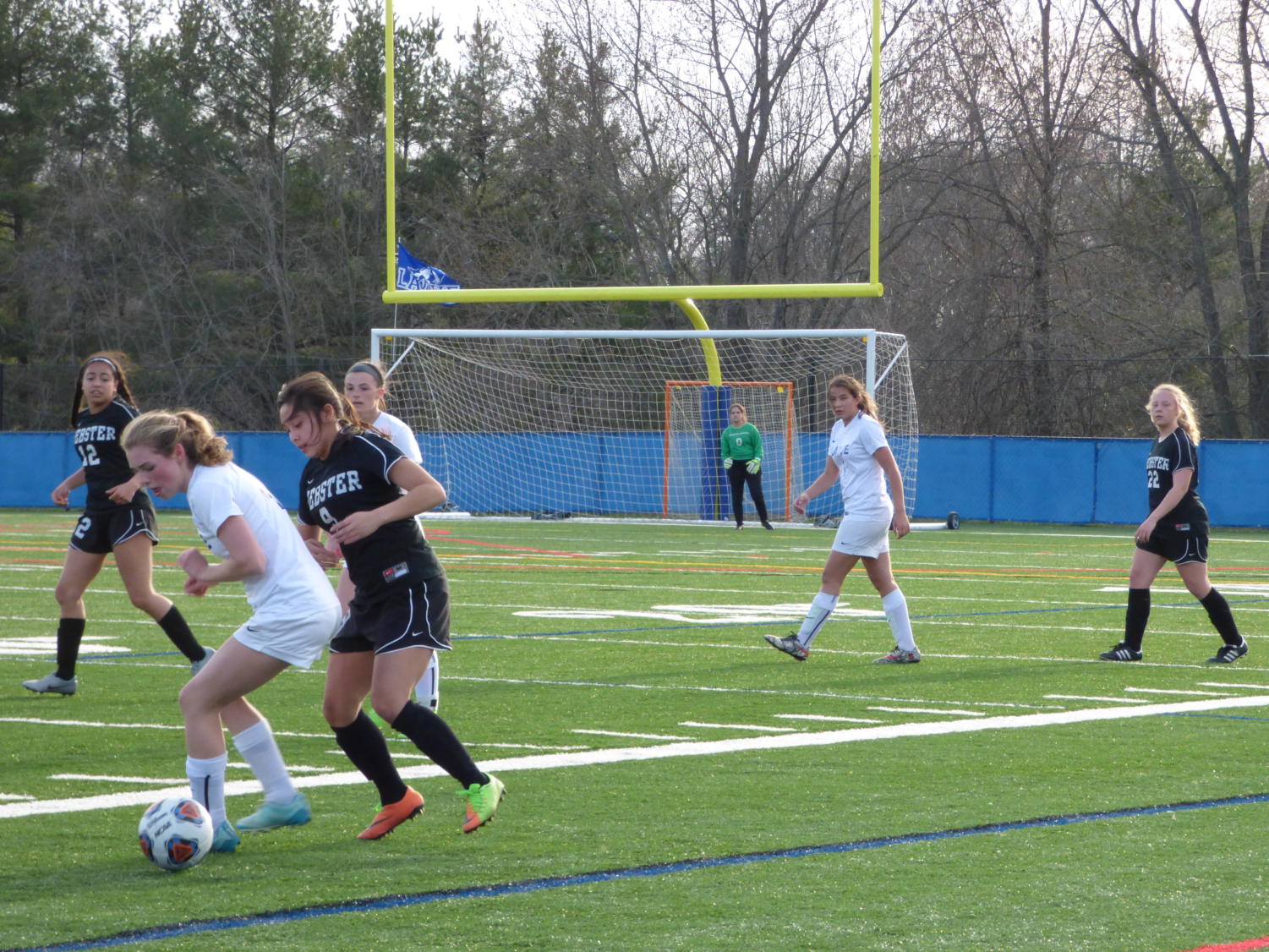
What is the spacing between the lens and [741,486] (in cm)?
2831

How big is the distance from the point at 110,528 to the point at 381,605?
13.8 ft

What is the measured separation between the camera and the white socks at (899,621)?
1153 centimetres

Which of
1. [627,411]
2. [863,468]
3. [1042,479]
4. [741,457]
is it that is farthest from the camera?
[627,411]

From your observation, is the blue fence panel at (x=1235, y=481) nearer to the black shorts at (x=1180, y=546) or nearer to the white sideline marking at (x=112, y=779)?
the black shorts at (x=1180, y=546)

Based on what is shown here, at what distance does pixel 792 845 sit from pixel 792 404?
84.1ft

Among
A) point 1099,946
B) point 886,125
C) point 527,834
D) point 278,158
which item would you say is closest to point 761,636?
point 527,834

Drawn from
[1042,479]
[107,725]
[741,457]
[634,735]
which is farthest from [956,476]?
[107,725]

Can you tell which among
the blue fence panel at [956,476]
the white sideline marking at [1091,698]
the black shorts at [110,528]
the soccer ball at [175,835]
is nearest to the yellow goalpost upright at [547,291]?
the blue fence panel at [956,476]

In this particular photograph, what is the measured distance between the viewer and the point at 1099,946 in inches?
189

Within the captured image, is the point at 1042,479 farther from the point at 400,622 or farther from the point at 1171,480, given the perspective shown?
the point at 400,622

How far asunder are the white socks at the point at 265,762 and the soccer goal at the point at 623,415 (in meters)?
22.6

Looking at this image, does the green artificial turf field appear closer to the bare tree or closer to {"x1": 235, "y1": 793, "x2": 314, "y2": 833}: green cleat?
{"x1": 235, "y1": 793, "x2": 314, "y2": 833}: green cleat

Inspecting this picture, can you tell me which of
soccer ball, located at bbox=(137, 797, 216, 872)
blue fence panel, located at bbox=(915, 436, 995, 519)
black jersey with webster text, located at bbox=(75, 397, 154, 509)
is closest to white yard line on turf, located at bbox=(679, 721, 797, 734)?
black jersey with webster text, located at bbox=(75, 397, 154, 509)

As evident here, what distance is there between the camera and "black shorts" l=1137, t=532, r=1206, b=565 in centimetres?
1166
